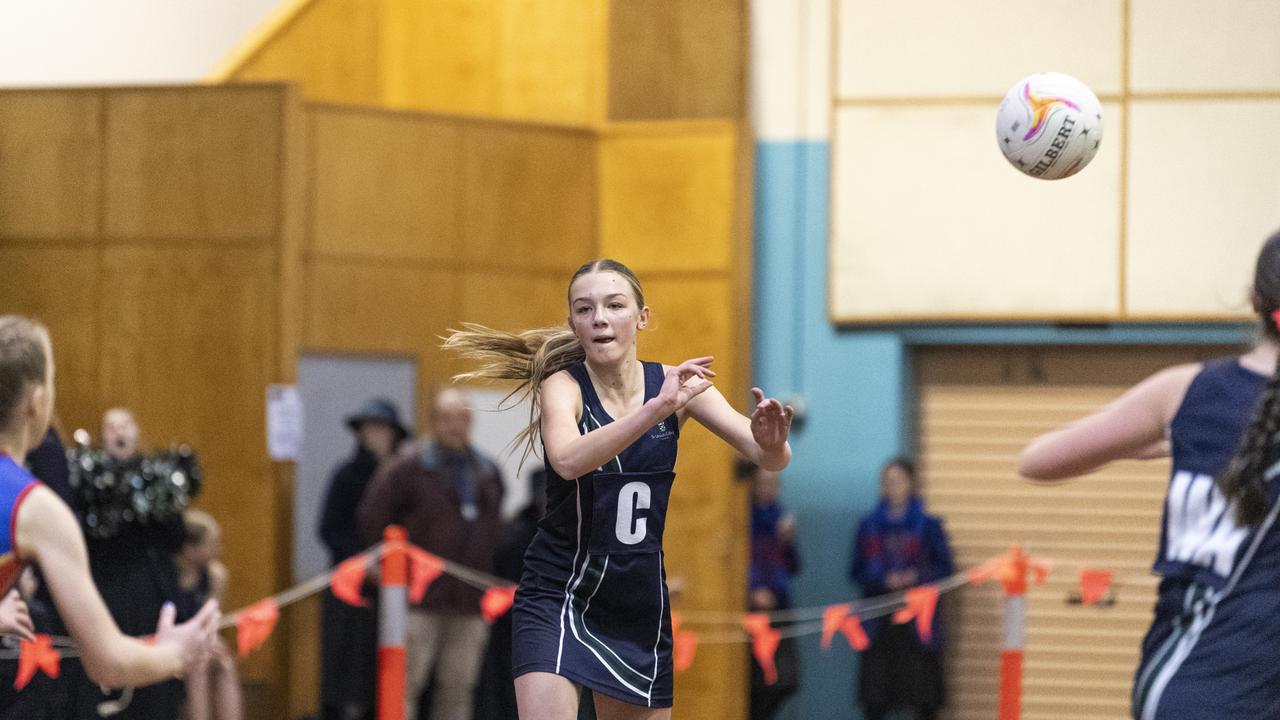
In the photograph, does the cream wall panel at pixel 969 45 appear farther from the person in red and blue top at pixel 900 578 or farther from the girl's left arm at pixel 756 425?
the girl's left arm at pixel 756 425

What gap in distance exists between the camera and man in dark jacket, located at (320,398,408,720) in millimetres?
10023

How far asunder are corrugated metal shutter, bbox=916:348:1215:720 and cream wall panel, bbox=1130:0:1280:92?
1859 mm

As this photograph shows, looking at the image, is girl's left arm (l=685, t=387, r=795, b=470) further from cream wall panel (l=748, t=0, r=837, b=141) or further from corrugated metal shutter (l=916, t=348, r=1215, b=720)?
cream wall panel (l=748, t=0, r=837, b=141)

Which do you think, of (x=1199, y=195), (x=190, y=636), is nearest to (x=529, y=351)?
(x=190, y=636)

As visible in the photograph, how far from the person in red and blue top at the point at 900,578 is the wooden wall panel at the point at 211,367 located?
12.5 ft

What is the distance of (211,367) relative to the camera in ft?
35.8

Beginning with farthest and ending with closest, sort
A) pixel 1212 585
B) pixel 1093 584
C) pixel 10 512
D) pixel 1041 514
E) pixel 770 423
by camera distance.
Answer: pixel 1041 514 < pixel 1093 584 < pixel 770 423 < pixel 10 512 < pixel 1212 585

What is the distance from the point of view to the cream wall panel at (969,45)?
11.6m

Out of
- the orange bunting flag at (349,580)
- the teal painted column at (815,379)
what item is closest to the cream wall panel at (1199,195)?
the teal painted column at (815,379)

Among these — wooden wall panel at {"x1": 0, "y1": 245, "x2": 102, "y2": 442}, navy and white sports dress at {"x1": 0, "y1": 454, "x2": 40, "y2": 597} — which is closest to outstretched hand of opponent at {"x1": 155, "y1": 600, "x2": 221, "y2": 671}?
navy and white sports dress at {"x1": 0, "y1": 454, "x2": 40, "y2": 597}

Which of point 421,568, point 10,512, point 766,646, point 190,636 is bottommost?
point 766,646

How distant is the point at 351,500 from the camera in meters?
10.3

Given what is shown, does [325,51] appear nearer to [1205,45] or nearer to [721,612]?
[721,612]

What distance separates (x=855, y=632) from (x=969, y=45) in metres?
4.23
